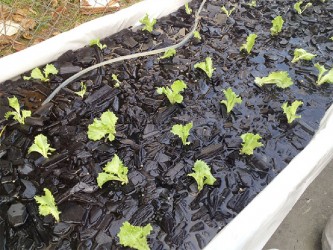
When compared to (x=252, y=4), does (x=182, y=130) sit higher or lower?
lower

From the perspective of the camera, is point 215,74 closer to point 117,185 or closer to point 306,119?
point 306,119

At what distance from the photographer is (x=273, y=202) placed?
1.67 m

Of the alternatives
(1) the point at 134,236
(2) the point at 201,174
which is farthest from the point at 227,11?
(1) the point at 134,236

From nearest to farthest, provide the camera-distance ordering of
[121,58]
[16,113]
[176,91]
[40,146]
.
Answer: [40,146] < [16,113] < [176,91] < [121,58]

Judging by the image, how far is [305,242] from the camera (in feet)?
6.98

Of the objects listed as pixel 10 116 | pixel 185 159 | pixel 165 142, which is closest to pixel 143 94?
pixel 165 142

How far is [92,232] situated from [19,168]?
0.57 metres

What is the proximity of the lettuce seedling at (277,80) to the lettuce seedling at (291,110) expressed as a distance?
226mm

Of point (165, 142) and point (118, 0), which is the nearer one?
point (165, 142)

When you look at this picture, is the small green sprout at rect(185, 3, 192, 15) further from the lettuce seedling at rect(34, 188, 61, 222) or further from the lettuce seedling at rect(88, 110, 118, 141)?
the lettuce seedling at rect(34, 188, 61, 222)

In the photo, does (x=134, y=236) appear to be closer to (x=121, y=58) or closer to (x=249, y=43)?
(x=121, y=58)

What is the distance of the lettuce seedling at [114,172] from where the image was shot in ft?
5.89

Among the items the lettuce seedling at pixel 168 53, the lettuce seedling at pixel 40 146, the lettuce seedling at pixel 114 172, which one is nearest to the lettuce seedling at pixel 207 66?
the lettuce seedling at pixel 168 53

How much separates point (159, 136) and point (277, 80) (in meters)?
0.92
